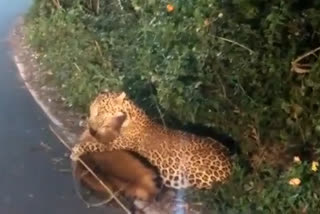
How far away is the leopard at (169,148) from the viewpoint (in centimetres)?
377

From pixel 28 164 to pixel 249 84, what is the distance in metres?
1.46

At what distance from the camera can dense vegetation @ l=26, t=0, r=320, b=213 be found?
10.9 ft

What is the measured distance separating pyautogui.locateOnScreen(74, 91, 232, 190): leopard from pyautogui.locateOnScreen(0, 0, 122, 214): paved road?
27 centimetres

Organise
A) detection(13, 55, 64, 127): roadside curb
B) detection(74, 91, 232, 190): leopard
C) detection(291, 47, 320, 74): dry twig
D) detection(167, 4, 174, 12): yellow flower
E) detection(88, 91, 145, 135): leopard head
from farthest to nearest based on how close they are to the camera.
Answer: detection(13, 55, 64, 127): roadside curb → detection(167, 4, 174, 12): yellow flower → detection(88, 91, 145, 135): leopard head → detection(74, 91, 232, 190): leopard → detection(291, 47, 320, 74): dry twig

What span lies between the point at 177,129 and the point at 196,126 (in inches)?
4.9

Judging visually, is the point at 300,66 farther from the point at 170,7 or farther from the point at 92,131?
the point at 92,131

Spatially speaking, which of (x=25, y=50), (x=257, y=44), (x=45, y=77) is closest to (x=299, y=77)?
(x=257, y=44)

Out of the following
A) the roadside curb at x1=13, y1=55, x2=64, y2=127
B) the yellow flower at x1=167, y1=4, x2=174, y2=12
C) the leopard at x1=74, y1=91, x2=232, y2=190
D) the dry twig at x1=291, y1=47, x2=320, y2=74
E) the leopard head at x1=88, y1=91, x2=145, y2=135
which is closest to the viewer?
the dry twig at x1=291, y1=47, x2=320, y2=74

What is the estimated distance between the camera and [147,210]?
3.71 metres

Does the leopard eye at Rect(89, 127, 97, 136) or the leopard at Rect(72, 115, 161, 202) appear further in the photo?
the leopard eye at Rect(89, 127, 97, 136)

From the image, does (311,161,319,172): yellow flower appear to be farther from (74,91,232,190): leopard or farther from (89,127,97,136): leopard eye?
(89,127,97,136): leopard eye

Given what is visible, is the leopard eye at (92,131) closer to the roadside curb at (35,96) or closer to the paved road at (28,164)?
the paved road at (28,164)

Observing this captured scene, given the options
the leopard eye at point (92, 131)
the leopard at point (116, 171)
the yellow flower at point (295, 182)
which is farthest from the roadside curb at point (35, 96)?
the yellow flower at point (295, 182)

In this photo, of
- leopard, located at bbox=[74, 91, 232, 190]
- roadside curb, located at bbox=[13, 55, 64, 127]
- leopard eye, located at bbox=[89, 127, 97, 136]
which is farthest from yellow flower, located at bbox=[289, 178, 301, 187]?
roadside curb, located at bbox=[13, 55, 64, 127]
